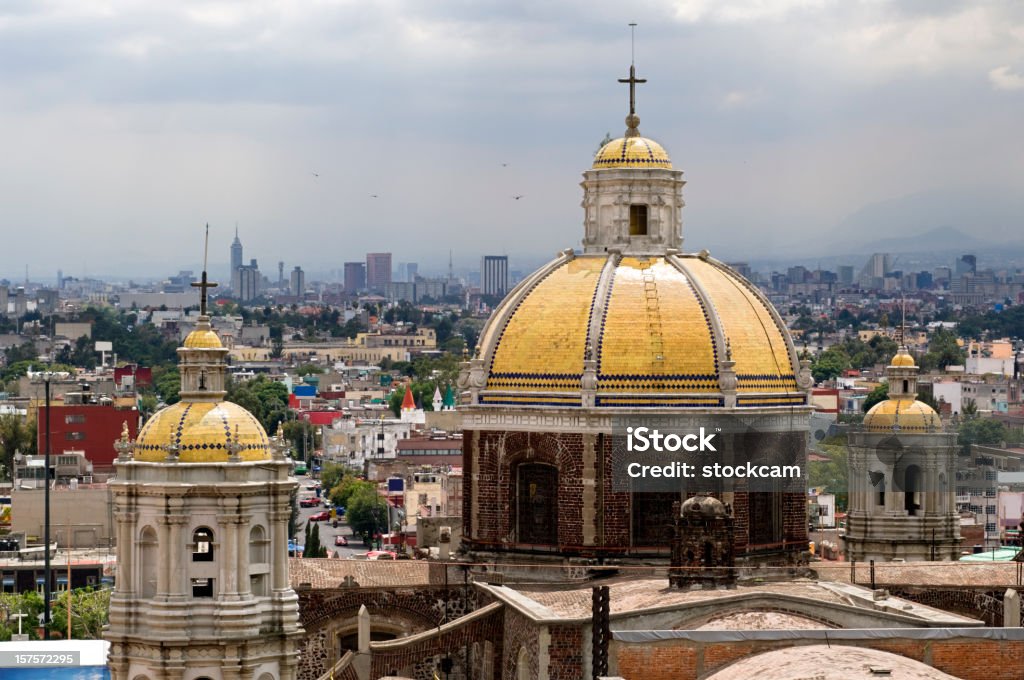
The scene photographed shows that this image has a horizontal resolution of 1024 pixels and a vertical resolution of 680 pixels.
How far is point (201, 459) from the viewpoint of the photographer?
156 feet

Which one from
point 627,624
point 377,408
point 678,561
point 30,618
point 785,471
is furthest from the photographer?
point 377,408

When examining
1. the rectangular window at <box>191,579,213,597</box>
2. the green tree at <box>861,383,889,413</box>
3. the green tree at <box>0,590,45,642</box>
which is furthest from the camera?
the green tree at <box>861,383,889,413</box>

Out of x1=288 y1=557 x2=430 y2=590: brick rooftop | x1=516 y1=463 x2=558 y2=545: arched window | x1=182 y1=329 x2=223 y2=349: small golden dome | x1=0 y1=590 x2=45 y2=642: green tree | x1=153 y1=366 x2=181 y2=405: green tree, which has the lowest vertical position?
x1=0 y1=590 x2=45 y2=642: green tree

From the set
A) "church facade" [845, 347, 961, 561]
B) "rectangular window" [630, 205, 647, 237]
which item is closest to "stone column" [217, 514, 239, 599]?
"rectangular window" [630, 205, 647, 237]

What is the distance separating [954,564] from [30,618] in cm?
2646

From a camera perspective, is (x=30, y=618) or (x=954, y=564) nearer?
(x=954, y=564)

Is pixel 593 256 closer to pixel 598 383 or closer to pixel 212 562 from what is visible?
pixel 598 383

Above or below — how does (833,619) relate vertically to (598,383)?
below

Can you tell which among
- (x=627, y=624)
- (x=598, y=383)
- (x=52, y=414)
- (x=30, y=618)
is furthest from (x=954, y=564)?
(x=52, y=414)

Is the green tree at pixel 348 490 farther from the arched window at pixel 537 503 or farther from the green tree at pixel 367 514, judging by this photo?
the arched window at pixel 537 503

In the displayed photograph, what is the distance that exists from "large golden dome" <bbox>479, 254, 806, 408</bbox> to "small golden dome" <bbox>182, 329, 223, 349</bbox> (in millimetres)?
7003

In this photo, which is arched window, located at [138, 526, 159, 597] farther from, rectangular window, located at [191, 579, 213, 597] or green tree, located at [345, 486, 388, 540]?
green tree, located at [345, 486, 388, 540]

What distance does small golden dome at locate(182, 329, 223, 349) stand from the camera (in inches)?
1937

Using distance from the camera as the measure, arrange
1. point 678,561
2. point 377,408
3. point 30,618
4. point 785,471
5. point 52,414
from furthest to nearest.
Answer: point 377,408 → point 52,414 → point 30,618 → point 785,471 → point 678,561
